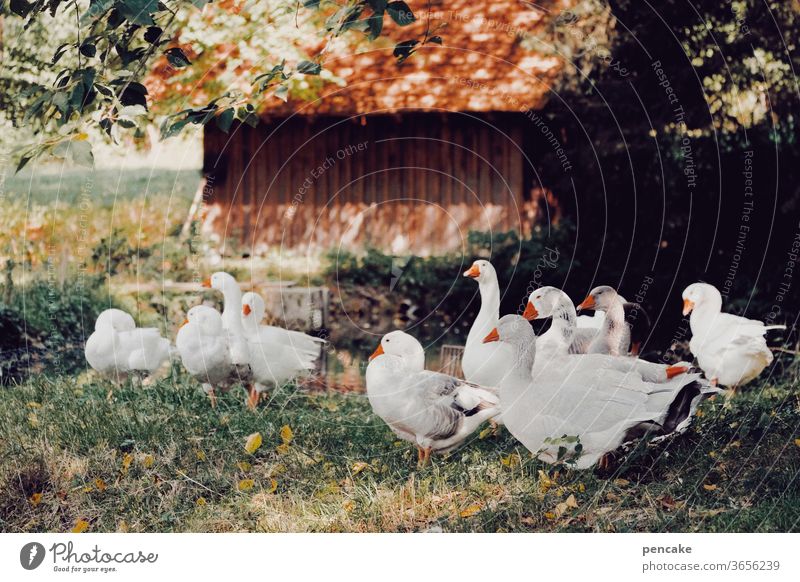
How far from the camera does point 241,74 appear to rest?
807 cm

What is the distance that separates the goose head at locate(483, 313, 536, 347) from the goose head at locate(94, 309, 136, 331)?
83.2 inches

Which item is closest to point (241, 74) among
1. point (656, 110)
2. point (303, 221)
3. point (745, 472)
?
point (303, 221)

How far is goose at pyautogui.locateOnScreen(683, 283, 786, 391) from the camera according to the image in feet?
17.4

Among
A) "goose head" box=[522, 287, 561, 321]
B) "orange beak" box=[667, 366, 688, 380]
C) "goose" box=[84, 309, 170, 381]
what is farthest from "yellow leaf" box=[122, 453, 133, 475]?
"orange beak" box=[667, 366, 688, 380]

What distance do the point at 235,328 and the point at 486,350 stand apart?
1.41m

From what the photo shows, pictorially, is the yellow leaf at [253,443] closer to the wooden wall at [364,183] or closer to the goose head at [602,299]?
the goose head at [602,299]

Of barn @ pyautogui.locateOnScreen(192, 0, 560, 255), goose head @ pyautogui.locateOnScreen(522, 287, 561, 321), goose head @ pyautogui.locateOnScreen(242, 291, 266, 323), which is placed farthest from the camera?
barn @ pyautogui.locateOnScreen(192, 0, 560, 255)

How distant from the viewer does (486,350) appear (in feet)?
15.3

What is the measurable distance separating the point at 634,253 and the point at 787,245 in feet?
3.47

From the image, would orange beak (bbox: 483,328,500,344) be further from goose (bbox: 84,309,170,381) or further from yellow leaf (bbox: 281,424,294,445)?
goose (bbox: 84,309,170,381)

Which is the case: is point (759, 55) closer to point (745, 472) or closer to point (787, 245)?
point (787, 245)

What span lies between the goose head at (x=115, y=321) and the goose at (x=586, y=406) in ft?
7.41

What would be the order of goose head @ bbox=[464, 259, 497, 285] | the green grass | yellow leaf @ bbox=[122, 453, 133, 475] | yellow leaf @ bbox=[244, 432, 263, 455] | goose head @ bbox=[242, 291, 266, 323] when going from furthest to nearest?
goose head @ bbox=[242, 291, 266, 323], goose head @ bbox=[464, 259, 497, 285], yellow leaf @ bbox=[244, 432, 263, 455], yellow leaf @ bbox=[122, 453, 133, 475], the green grass

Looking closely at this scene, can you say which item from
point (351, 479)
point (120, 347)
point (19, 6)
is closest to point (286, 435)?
point (351, 479)
